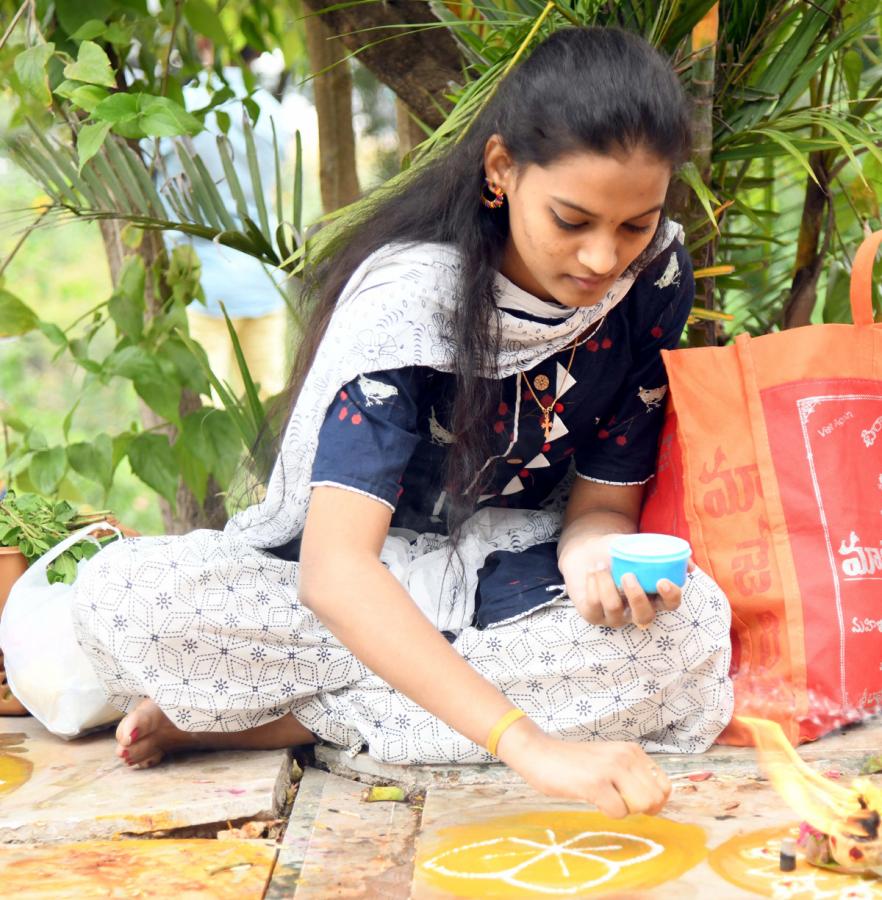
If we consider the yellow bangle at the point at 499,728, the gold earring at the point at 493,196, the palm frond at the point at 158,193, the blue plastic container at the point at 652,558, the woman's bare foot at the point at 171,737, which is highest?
the palm frond at the point at 158,193

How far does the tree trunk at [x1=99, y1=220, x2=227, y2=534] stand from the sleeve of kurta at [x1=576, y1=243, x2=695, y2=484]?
1118 millimetres

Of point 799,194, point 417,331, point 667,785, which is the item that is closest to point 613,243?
point 417,331

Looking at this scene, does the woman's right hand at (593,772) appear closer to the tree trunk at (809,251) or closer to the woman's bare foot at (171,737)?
the woman's bare foot at (171,737)

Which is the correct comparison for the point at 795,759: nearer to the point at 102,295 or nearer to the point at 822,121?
the point at 822,121

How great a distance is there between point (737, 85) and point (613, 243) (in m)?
0.81

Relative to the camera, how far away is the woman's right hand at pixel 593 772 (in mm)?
1313

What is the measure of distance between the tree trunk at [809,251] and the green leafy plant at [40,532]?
1.44 m

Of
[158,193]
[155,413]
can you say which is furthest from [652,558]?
[155,413]

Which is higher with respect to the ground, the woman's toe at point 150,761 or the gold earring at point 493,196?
the gold earring at point 493,196

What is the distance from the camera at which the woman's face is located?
5.05ft

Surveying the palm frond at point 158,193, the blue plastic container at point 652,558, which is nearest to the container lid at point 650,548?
the blue plastic container at point 652,558

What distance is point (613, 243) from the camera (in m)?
1.58

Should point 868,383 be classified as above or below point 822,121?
below

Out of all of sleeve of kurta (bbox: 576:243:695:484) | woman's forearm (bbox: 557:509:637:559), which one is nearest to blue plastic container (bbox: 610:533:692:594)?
woman's forearm (bbox: 557:509:637:559)
